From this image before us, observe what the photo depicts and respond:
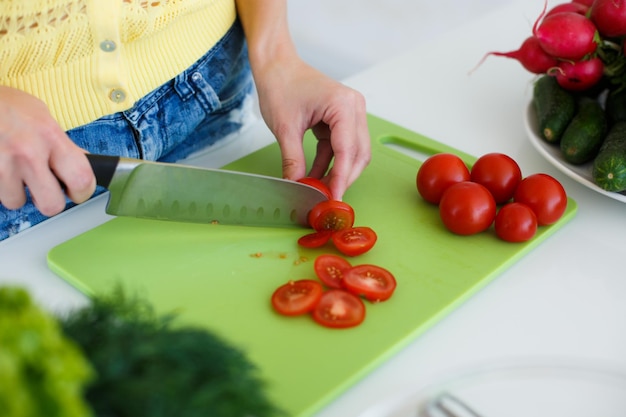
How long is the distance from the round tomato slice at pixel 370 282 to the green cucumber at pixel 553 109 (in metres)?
0.51

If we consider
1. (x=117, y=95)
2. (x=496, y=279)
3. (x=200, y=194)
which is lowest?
(x=496, y=279)

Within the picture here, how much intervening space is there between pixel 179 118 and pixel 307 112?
0.27 meters

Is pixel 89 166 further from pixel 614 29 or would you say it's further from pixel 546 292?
pixel 614 29

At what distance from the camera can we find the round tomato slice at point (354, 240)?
1.06 m

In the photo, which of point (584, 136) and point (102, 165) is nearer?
point (102, 165)

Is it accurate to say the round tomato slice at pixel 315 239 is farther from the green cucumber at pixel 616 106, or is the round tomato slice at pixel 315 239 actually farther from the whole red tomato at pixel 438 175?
the green cucumber at pixel 616 106

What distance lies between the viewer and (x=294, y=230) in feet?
3.77

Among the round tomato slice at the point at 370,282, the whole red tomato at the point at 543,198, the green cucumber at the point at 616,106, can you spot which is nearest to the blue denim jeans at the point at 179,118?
the round tomato slice at the point at 370,282

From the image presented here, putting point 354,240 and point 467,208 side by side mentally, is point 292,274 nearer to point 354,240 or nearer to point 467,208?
point 354,240

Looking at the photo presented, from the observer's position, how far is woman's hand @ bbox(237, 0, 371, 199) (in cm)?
121

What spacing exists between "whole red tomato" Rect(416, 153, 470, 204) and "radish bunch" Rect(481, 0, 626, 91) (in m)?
0.31

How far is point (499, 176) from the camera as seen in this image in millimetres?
1182

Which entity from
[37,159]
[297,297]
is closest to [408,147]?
[297,297]

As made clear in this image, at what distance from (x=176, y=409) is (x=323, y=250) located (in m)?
0.57
